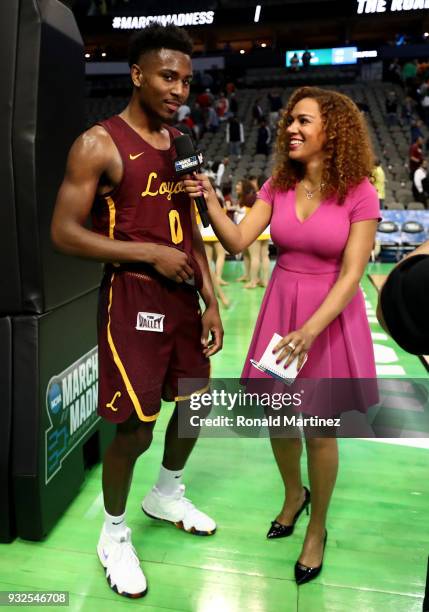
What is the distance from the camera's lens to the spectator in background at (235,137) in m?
14.4

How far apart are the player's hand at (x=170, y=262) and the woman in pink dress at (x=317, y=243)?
199 mm

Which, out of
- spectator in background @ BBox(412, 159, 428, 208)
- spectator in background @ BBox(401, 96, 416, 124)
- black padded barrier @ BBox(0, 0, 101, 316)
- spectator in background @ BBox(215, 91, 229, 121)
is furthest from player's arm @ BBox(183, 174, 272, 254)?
spectator in background @ BBox(215, 91, 229, 121)

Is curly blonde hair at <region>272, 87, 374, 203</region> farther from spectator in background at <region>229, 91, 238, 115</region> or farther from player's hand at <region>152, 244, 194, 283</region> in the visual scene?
spectator in background at <region>229, 91, 238, 115</region>

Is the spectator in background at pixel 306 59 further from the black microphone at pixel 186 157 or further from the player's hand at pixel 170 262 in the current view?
the player's hand at pixel 170 262

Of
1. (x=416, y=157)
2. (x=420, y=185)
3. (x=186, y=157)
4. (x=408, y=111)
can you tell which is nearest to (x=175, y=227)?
(x=186, y=157)

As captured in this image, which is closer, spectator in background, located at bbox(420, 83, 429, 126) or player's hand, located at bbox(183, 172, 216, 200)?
player's hand, located at bbox(183, 172, 216, 200)

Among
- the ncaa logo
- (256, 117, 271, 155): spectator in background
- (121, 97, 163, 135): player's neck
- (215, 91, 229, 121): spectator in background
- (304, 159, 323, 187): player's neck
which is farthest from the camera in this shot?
(215, 91, 229, 121): spectator in background

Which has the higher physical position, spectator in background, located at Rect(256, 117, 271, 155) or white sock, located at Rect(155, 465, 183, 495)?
spectator in background, located at Rect(256, 117, 271, 155)

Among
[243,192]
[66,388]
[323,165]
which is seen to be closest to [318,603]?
[66,388]

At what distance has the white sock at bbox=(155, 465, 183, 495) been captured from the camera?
2.23 meters

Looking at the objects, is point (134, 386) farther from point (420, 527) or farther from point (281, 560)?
point (420, 527)

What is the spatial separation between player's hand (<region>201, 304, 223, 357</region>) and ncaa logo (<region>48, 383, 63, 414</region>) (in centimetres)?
64

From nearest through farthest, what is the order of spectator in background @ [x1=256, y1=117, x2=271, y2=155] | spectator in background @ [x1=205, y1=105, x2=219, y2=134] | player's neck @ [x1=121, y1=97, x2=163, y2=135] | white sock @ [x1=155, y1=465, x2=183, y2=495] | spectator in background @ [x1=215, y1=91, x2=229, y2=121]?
player's neck @ [x1=121, y1=97, x2=163, y2=135] → white sock @ [x1=155, y1=465, x2=183, y2=495] → spectator in background @ [x1=256, y1=117, x2=271, y2=155] → spectator in background @ [x1=205, y1=105, x2=219, y2=134] → spectator in background @ [x1=215, y1=91, x2=229, y2=121]

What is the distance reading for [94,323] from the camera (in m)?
2.54
